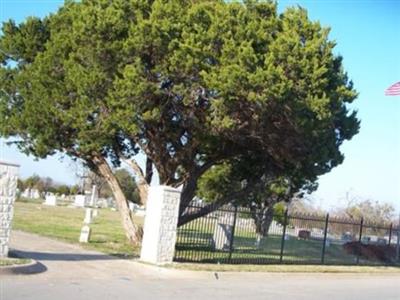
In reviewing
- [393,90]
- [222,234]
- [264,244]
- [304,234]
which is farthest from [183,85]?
[304,234]

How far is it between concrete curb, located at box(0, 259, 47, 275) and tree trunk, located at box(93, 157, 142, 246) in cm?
904

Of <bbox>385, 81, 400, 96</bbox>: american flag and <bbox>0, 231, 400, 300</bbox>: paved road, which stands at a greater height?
<bbox>385, 81, 400, 96</bbox>: american flag

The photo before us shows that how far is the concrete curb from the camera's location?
1245cm

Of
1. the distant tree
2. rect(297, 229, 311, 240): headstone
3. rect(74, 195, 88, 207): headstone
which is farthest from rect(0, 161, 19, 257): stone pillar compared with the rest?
the distant tree

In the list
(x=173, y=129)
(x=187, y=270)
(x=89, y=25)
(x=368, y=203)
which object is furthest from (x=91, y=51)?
(x=368, y=203)

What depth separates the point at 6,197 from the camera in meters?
13.7

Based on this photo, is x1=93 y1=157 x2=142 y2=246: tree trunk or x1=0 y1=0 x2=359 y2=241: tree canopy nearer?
x1=0 y1=0 x2=359 y2=241: tree canopy

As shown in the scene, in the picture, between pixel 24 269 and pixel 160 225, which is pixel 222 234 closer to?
pixel 160 225

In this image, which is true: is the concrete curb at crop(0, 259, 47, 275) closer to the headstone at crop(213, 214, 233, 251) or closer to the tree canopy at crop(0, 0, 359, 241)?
the tree canopy at crop(0, 0, 359, 241)

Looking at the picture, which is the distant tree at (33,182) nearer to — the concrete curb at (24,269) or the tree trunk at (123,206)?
the tree trunk at (123,206)

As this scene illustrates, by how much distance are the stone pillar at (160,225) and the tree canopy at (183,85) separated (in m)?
2.71

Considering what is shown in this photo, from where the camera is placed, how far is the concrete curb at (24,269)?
12445mm

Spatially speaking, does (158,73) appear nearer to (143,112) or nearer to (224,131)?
(143,112)

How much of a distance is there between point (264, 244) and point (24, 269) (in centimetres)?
2070
